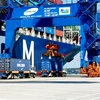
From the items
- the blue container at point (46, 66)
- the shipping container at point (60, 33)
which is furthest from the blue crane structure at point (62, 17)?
the shipping container at point (60, 33)

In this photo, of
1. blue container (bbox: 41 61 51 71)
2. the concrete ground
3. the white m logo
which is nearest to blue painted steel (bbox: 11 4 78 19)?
blue container (bbox: 41 61 51 71)

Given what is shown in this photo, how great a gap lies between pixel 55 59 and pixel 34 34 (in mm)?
13314

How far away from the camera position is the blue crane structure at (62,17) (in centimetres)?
4803

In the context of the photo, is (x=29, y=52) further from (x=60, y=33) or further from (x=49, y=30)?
(x=60, y=33)

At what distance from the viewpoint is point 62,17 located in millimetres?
48719

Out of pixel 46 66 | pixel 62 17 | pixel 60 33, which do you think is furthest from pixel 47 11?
pixel 60 33

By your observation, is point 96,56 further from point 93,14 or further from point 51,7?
point 51,7

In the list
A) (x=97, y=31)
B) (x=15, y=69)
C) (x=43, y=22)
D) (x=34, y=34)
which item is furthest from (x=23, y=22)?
(x=34, y=34)

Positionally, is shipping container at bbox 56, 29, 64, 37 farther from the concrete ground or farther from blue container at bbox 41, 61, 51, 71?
the concrete ground

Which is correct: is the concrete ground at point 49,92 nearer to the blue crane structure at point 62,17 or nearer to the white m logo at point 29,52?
the blue crane structure at point 62,17

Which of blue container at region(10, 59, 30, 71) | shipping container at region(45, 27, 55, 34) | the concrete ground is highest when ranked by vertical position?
shipping container at region(45, 27, 55, 34)

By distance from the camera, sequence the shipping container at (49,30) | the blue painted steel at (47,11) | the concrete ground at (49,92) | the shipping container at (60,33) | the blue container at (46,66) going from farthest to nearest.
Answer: the shipping container at (60,33) < the shipping container at (49,30) < the blue container at (46,66) < the blue painted steel at (47,11) < the concrete ground at (49,92)

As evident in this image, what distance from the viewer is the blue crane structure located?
48.0 m

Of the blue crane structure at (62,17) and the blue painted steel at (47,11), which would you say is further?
the blue crane structure at (62,17)
